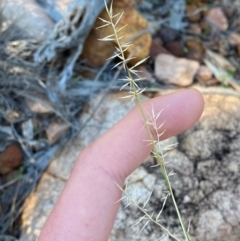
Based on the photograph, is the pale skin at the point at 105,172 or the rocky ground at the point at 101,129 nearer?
the pale skin at the point at 105,172

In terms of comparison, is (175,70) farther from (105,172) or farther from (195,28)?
(105,172)

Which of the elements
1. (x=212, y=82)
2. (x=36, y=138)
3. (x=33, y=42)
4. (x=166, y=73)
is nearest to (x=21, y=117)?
(x=36, y=138)

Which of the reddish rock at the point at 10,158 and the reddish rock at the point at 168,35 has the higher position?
the reddish rock at the point at 10,158

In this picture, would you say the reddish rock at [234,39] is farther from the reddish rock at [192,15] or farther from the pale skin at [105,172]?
the pale skin at [105,172]

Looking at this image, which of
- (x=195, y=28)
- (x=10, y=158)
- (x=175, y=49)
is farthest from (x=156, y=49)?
(x=10, y=158)

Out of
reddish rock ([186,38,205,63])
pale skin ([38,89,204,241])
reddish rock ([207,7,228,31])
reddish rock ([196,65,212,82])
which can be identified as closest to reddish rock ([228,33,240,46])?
reddish rock ([207,7,228,31])

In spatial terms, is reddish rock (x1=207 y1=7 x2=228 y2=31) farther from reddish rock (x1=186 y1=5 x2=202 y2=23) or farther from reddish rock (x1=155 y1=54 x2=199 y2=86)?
reddish rock (x1=155 y1=54 x2=199 y2=86)

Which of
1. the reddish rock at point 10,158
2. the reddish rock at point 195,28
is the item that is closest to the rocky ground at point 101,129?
the reddish rock at point 10,158

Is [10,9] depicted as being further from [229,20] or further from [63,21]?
[229,20]
